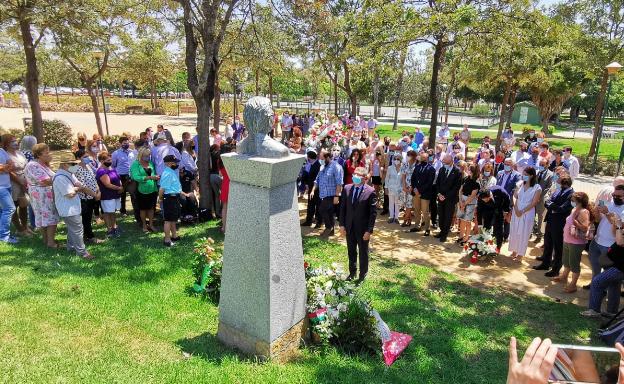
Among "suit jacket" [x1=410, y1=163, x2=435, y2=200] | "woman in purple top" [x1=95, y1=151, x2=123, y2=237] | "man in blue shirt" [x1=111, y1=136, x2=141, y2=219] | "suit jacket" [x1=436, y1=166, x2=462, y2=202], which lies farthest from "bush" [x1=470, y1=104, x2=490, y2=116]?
"woman in purple top" [x1=95, y1=151, x2=123, y2=237]

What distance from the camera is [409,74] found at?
175 ft

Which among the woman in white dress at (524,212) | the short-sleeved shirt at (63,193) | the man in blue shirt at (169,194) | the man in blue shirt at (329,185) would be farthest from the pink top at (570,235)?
the short-sleeved shirt at (63,193)

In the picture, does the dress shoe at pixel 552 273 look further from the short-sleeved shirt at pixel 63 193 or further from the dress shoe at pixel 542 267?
the short-sleeved shirt at pixel 63 193

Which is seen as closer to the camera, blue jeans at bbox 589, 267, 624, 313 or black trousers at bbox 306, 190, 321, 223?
blue jeans at bbox 589, 267, 624, 313

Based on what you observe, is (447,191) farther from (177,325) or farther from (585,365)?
(585,365)

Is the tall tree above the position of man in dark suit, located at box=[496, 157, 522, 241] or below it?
above

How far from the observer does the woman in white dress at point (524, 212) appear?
7.72 m

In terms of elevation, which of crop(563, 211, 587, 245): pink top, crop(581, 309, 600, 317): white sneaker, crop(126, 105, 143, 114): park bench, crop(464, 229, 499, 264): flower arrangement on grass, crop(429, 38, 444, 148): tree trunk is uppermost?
crop(429, 38, 444, 148): tree trunk

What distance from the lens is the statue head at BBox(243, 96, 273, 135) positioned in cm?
409

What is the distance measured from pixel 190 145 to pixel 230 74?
17471 millimetres

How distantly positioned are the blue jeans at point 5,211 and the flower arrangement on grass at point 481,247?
8.26 meters

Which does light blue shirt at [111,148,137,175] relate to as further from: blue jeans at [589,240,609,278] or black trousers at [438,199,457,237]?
blue jeans at [589,240,609,278]

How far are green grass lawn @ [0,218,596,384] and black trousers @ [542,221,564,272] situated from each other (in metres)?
1.19

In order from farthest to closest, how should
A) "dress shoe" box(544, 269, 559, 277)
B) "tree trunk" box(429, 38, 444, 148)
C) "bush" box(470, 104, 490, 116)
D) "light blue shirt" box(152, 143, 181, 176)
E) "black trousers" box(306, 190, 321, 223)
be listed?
"bush" box(470, 104, 490, 116) < "tree trunk" box(429, 38, 444, 148) < "black trousers" box(306, 190, 321, 223) < "light blue shirt" box(152, 143, 181, 176) < "dress shoe" box(544, 269, 559, 277)
